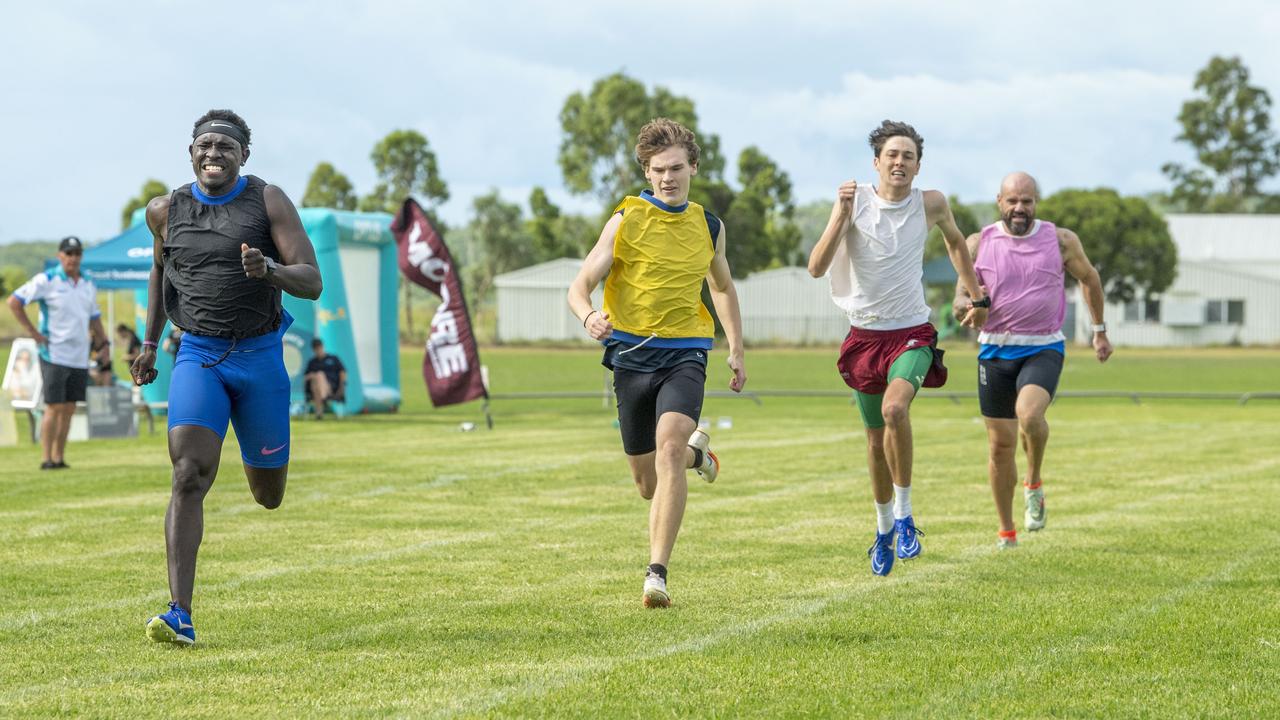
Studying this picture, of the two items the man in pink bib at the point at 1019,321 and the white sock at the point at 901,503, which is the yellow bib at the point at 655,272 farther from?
the man in pink bib at the point at 1019,321

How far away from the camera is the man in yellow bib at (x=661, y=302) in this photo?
7.43 metres

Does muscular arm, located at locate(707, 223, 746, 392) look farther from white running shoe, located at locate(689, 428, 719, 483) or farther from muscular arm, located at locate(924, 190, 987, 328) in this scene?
muscular arm, located at locate(924, 190, 987, 328)

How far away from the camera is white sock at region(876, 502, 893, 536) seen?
28.1ft

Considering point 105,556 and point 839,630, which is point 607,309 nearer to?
point 839,630

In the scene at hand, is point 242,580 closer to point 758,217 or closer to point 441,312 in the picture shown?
point 441,312

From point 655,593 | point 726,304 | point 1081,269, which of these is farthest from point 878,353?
point 655,593

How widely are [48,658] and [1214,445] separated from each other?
15.9 m

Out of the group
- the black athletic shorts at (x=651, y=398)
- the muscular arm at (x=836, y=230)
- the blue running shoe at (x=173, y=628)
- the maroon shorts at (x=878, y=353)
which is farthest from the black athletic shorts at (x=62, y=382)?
the blue running shoe at (x=173, y=628)

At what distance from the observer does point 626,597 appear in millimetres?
7531

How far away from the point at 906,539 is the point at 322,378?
17996 mm

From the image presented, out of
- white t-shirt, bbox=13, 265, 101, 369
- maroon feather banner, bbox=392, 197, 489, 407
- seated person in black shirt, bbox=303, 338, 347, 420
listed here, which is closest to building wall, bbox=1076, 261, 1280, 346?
seated person in black shirt, bbox=303, 338, 347, 420

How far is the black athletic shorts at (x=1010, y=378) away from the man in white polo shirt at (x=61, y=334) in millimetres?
9404

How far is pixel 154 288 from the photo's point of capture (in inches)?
273

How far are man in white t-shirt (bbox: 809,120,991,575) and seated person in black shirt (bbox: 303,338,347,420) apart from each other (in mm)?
17594
